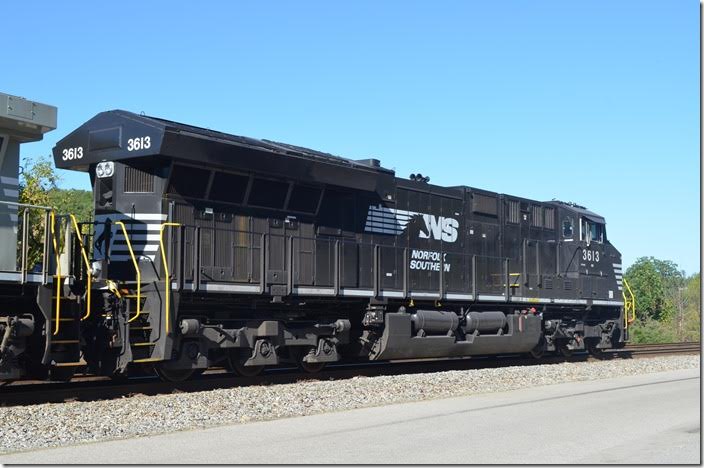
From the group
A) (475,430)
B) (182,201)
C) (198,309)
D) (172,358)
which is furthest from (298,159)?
(475,430)

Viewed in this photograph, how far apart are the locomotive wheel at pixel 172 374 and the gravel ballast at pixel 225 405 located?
1.27 meters

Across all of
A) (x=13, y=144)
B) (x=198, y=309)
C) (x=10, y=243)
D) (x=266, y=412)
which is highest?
(x=13, y=144)

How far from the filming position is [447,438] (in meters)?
8.05

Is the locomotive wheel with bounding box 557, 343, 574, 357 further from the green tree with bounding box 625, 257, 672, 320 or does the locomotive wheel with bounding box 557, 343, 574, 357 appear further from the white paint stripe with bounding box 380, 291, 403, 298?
the green tree with bounding box 625, 257, 672, 320

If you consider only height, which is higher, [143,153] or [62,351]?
[143,153]

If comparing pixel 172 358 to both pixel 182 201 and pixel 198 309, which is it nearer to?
pixel 198 309

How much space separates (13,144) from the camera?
11.1 meters

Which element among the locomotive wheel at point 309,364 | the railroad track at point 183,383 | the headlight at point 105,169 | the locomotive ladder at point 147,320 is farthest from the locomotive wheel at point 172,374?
the headlight at point 105,169

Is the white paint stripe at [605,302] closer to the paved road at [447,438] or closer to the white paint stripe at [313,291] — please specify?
the white paint stripe at [313,291]

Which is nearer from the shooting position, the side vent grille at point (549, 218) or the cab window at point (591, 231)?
the side vent grille at point (549, 218)

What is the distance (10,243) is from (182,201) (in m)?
3.02

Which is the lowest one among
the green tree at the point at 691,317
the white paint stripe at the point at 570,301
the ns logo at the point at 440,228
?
the green tree at the point at 691,317

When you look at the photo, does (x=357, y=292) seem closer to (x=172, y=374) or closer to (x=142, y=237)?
(x=172, y=374)

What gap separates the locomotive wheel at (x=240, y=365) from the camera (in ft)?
45.4
